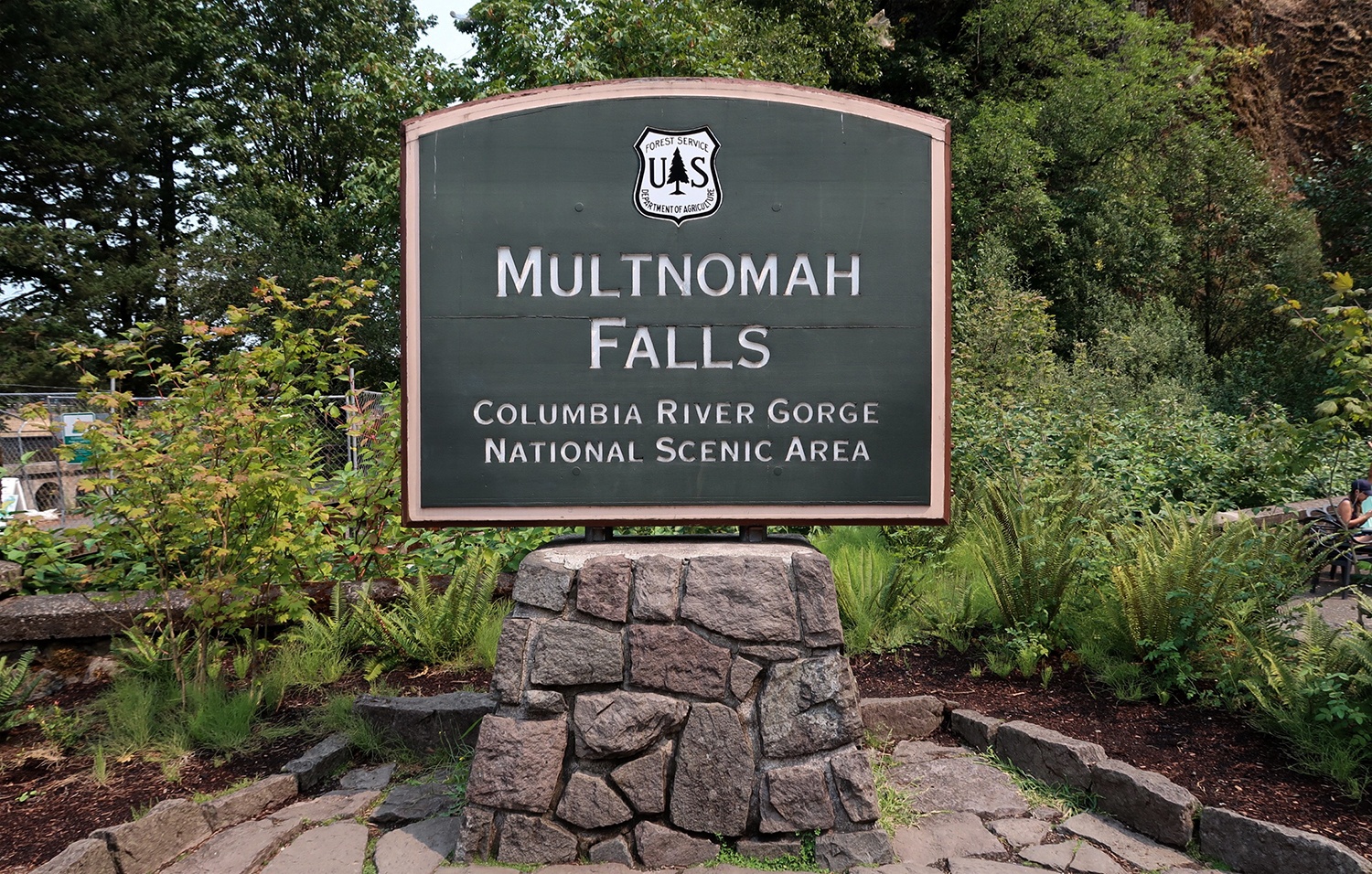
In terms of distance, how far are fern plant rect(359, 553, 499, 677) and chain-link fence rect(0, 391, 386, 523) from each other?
976 millimetres

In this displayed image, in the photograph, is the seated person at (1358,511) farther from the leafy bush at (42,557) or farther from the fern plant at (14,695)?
the leafy bush at (42,557)

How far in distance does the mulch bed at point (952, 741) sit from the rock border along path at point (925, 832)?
0.56 ft

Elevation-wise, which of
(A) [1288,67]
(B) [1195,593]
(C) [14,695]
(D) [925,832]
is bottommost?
(D) [925,832]

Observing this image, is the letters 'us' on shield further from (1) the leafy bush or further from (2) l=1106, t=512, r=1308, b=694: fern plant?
(1) the leafy bush

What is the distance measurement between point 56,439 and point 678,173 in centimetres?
925

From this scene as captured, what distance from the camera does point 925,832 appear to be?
111 inches

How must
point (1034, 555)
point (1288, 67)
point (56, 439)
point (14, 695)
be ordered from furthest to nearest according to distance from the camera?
point (1288, 67) < point (56, 439) < point (1034, 555) < point (14, 695)

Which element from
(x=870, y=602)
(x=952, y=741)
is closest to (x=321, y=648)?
(x=870, y=602)

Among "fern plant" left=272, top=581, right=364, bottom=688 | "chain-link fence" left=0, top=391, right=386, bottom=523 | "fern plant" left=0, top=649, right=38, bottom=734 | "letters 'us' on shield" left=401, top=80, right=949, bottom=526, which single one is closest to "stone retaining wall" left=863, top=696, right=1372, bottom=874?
"letters 'us' on shield" left=401, top=80, right=949, bottom=526

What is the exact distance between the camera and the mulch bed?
269cm

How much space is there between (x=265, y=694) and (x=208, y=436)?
121cm

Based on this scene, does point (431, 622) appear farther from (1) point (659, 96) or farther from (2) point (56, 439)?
(2) point (56, 439)

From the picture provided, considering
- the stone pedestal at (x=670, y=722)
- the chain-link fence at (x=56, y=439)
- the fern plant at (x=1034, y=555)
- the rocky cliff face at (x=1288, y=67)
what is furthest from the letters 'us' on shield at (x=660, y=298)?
the rocky cliff face at (x=1288, y=67)

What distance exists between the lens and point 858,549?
475 centimetres
